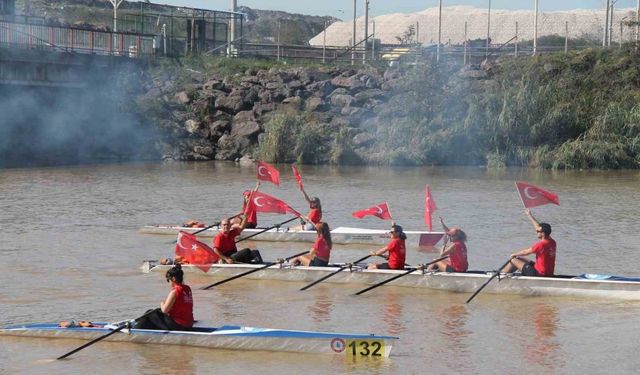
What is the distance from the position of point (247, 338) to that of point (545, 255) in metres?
6.03

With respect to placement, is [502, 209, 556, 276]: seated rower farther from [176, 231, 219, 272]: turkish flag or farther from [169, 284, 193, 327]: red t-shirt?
[169, 284, 193, 327]: red t-shirt

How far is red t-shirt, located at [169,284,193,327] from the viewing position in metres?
15.1

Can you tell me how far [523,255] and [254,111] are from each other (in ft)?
109

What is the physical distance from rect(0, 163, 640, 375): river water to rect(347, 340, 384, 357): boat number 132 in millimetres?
109

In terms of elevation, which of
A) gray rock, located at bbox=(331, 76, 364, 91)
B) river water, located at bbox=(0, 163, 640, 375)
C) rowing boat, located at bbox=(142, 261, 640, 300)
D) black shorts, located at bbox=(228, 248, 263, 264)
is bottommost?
river water, located at bbox=(0, 163, 640, 375)

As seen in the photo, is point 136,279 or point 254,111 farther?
point 254,111

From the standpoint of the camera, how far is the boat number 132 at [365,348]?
1462cm

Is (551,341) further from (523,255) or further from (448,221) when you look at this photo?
(448,221)

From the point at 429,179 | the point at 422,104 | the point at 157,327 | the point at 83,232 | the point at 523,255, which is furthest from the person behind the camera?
the point at 422,104

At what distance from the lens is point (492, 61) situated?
52594 mm

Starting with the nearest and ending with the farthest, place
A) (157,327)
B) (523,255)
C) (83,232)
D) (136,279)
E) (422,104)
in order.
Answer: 1. (157,327)
2. (523,255)
3. (136,279)
4. (83,232)
5. (422,104)

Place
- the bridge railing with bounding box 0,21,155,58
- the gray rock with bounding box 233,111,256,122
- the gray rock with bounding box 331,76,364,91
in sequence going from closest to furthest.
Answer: the bridge railing with bounding box 0,21,155,58 → the gray rock with bounding box 233,111,256,122 → the gray rock with bounding box 331,76,364,91

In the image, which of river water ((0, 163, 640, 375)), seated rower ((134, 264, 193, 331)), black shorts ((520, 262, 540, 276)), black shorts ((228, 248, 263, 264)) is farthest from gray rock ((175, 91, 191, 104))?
seated rower ((134, 264, 193, 331))

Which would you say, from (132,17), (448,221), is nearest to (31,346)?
(448,221)
